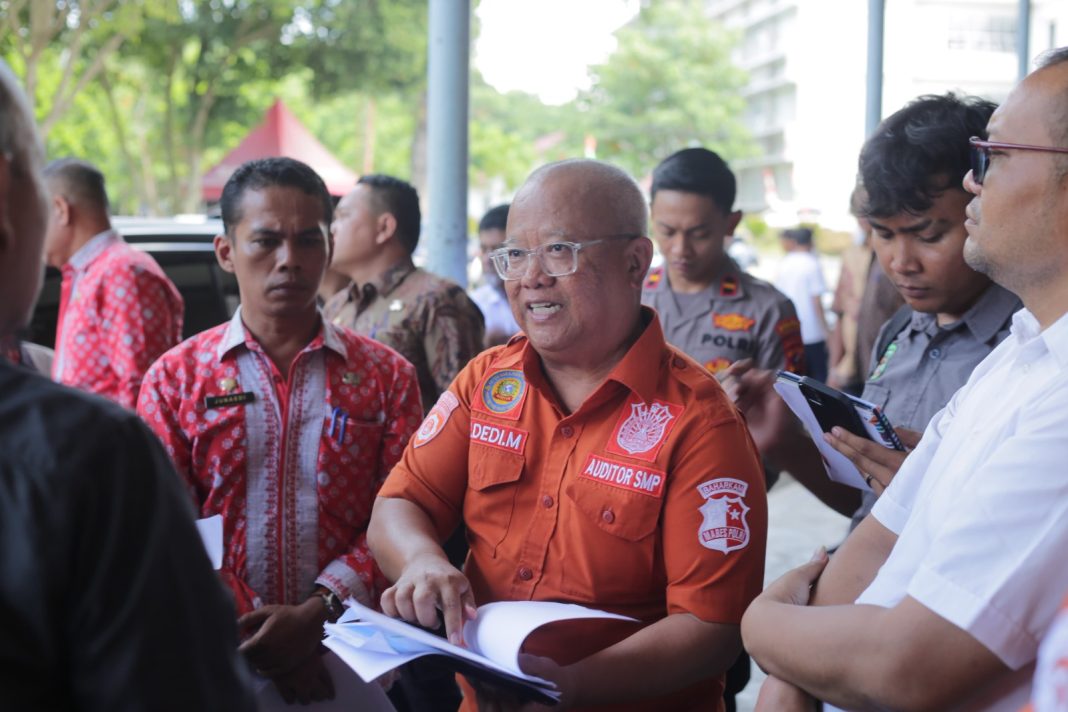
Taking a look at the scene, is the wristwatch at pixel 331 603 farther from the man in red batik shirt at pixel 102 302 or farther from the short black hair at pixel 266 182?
the man in red batik shirt at pixel 102 302

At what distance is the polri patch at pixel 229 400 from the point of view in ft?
8.46

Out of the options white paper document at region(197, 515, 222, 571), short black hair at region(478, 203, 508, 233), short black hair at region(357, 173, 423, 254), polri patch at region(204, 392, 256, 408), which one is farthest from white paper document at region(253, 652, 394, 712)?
short black hair at region(478, 203, 508, 233)

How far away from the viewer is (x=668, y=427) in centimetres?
212

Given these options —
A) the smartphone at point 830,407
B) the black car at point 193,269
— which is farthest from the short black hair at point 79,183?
the smartphone at point 830,407

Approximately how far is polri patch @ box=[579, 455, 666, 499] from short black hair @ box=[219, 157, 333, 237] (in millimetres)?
1259

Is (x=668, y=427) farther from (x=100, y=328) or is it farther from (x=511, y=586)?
(x=100, y=328)

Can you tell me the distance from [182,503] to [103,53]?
43.6 feet

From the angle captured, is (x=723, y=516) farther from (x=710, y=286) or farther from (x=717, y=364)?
(x=710, y=286)

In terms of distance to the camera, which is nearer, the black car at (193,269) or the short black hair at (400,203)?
the short black hair at (400,203)

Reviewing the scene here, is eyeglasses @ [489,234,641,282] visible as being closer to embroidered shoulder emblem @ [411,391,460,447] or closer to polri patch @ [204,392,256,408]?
embroidered shoulder emblem @ [411,391,460,447]

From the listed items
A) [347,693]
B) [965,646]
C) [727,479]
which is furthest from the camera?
[347,693]

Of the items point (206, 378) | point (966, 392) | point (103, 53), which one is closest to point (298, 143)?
point (103, 53)

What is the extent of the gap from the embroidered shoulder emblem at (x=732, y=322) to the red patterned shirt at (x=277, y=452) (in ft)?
5.65

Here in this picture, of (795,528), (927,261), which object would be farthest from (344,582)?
(795,528)
